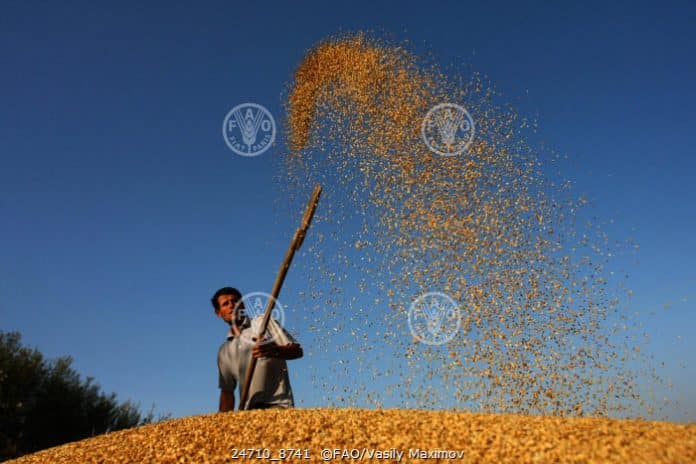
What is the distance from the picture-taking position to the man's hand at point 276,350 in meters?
4.10

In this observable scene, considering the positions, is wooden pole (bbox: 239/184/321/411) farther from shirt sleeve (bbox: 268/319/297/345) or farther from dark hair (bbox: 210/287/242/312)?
dark hair (bbox: 210/287/242/312)

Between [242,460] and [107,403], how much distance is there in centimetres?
648

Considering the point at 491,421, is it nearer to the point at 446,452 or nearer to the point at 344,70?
the point at 446,452

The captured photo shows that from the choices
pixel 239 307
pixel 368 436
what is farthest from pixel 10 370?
pixel 368 436

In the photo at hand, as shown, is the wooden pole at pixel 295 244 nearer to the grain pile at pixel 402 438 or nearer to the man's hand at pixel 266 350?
the man's hand at pixel 266 350

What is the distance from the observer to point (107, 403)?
9.03 meters

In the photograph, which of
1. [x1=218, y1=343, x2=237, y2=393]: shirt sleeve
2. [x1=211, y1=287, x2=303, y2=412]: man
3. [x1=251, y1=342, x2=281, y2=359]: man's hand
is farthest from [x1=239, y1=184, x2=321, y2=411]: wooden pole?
[x1=218, y1=343, x2=237, y2=393]: shirt sleeve

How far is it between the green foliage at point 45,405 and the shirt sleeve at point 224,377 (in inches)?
194

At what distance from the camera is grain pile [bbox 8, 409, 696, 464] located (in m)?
3.11

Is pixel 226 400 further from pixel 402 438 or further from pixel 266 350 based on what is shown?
pixel 402 438

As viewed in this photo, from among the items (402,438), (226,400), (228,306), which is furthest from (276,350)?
(402,438)

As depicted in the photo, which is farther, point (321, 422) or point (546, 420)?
point (321, 422)

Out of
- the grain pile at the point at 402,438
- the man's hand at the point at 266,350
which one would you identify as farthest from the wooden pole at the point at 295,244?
the grain pile at the point at 402,438

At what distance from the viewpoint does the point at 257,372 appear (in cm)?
434
